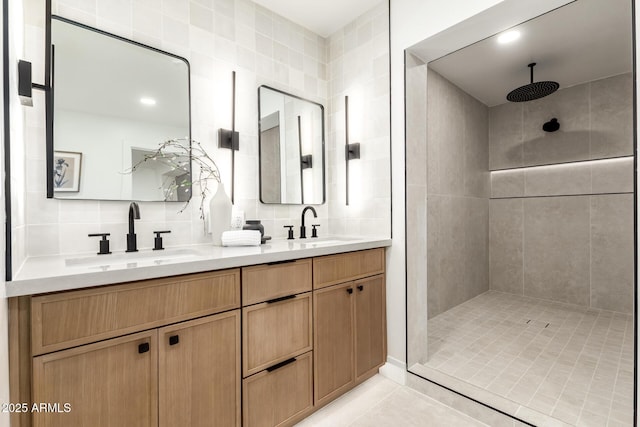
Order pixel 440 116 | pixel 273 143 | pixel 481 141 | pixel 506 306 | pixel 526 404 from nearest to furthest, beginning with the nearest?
pixel 526 404, pixel 273 143, pixel 440 116, pixel 506 306, pixel 481 141

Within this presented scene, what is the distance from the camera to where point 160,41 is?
5.62 ft

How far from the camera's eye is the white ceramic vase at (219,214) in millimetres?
1787

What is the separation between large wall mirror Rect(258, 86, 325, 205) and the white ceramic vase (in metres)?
0.39

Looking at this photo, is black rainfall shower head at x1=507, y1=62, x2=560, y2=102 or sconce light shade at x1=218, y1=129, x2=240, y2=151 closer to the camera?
sconce light shade at x1=218, y1=129, x2=240, y2=151

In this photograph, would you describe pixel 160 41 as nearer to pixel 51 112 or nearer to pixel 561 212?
pixel 51 112

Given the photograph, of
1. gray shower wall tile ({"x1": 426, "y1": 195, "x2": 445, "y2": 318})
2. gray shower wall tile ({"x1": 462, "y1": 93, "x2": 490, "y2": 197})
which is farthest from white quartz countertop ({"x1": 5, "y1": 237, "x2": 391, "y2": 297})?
gray shower wall tile ({"x1": 462, "y1": 93, "x2": 490, "y2": 197})

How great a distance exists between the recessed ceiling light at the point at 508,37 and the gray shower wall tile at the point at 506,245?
212cm

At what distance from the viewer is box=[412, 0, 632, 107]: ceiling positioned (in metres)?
2.13

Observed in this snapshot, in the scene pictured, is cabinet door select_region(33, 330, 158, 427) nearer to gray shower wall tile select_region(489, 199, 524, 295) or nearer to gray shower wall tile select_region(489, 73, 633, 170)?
gray shower wall tile select_region(489, 199, 524, 295)

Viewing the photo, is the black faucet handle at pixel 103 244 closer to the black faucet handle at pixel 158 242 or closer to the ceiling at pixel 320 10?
the black faucet handle at pixel 158 242

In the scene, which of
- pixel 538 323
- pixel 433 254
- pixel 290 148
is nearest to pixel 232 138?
pixel 290 148

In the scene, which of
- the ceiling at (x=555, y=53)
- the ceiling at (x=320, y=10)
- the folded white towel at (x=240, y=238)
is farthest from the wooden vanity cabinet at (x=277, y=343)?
the ceiling at (x=320, y=10)

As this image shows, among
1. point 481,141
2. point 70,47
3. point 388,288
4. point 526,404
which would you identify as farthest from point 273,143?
point 481,141

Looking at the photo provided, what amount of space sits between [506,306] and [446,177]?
5.55 ft
